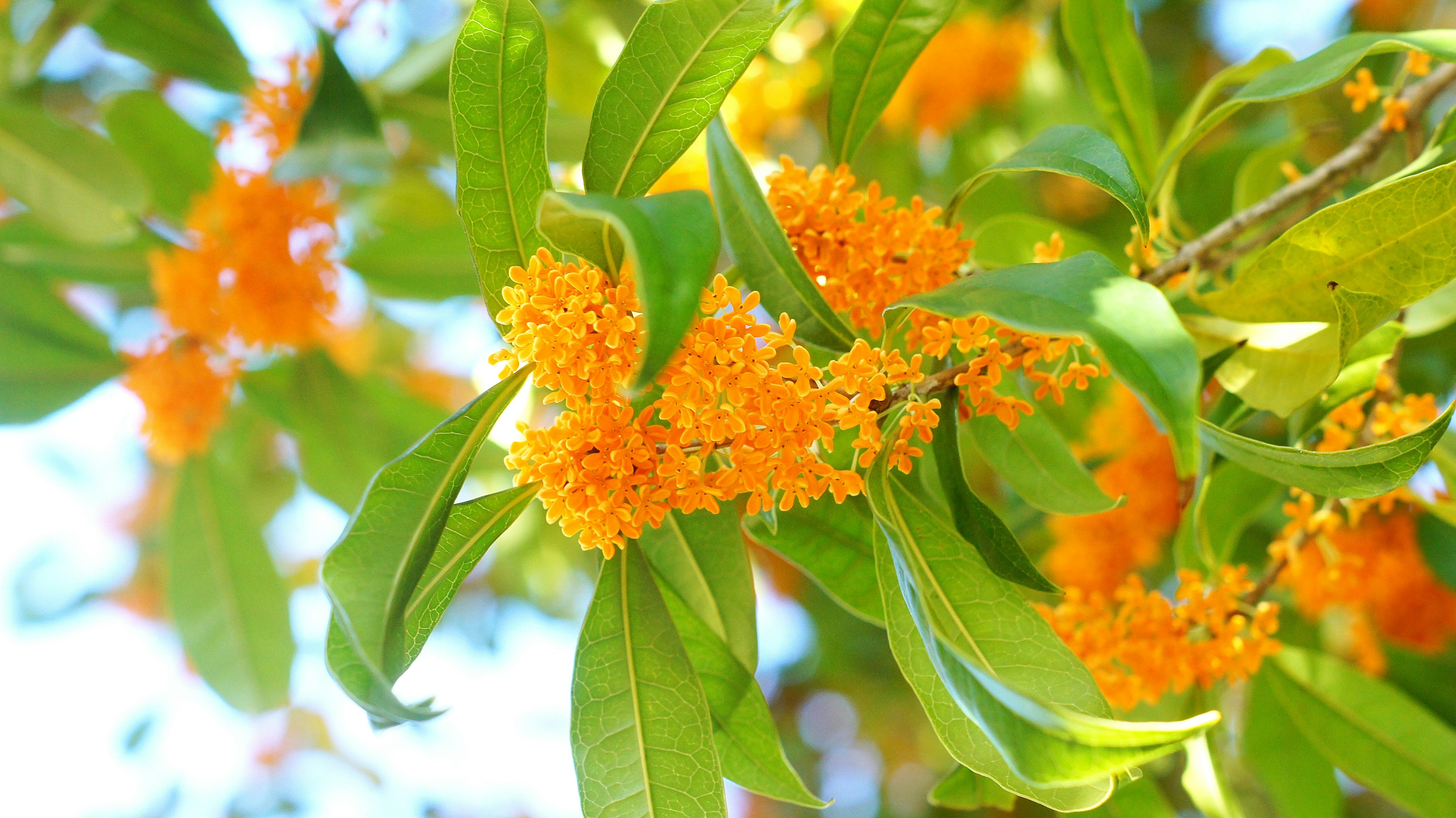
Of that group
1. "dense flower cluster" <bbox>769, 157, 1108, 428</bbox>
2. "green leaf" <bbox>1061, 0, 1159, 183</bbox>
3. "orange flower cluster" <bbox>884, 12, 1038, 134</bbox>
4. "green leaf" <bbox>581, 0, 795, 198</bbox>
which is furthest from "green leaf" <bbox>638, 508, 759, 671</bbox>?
"orange flower cluster" <bbox>884, 12, 1038, 134</bbox>

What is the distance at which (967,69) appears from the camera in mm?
2664

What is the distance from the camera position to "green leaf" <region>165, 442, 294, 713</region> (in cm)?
196

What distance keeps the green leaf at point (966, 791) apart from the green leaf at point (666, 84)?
797 millimetres

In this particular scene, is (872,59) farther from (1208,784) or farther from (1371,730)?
(1371,730)

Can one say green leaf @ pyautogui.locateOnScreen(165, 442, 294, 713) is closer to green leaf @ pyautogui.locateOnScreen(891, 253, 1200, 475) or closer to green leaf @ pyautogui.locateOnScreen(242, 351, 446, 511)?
green leaf @ pyautogui.locateOnScreen(242, 351, 446, 511)

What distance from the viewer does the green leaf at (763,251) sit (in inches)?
36.3

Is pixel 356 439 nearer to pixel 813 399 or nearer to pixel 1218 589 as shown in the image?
pixel 813 399

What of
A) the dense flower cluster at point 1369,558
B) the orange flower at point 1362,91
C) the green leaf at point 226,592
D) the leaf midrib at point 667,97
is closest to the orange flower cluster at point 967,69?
the orange flower at point 1362,91

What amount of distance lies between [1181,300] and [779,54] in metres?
1.67

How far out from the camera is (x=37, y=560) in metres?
2.93

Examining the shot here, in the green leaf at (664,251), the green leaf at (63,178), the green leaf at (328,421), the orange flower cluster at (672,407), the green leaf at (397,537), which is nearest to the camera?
the green leaf at (664,251)

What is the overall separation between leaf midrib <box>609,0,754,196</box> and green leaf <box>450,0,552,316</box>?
0.08 meters

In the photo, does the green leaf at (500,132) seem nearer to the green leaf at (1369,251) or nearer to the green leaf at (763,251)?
the green leaf at (763,251)

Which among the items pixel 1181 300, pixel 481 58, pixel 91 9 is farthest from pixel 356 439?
pixel 1181 300
